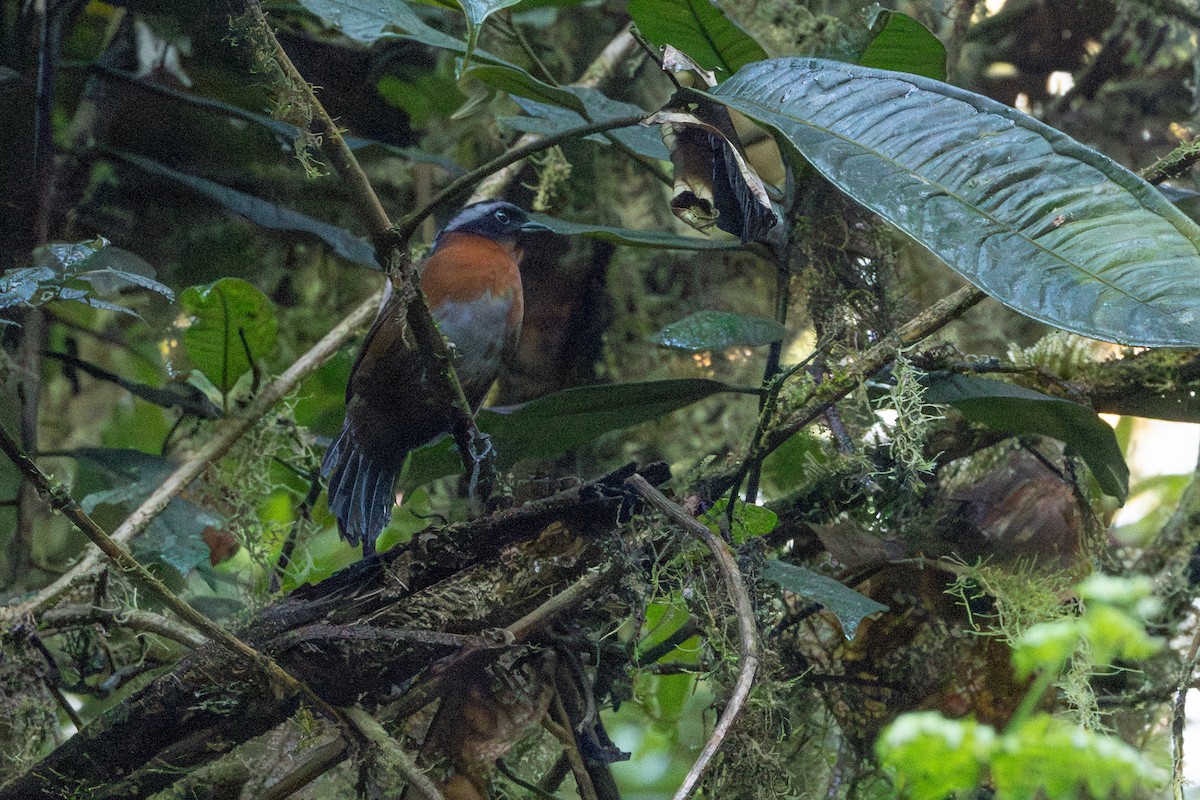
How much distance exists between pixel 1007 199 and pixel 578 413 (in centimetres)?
73

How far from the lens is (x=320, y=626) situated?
48.4 inches

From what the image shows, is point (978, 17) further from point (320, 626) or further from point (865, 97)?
point (320, 626)

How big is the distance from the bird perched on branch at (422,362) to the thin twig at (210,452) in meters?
0.17

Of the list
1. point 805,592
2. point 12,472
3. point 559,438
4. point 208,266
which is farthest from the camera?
point 208,266

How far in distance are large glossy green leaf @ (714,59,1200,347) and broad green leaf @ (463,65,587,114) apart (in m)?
0.38

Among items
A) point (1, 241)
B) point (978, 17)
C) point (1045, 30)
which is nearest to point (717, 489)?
point (1, 241)

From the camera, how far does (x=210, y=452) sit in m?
1.81

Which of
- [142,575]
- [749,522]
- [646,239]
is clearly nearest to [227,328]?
[142,575]

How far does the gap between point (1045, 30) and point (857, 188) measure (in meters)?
2.04

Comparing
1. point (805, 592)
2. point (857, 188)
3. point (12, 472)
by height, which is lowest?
point (12, 472)

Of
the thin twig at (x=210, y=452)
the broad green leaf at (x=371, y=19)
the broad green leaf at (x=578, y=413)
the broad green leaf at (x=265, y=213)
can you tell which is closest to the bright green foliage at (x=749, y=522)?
the broad green leaf at (x=578, y=413)

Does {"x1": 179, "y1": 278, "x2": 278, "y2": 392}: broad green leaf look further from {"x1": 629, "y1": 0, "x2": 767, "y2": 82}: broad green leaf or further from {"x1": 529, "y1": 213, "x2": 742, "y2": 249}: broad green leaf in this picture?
{"x1": 629, "y1": 0, "x2": 767, "y2": 82}: broad green leaf

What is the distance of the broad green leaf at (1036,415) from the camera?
1.32m

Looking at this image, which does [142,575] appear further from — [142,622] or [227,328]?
[227,328]
